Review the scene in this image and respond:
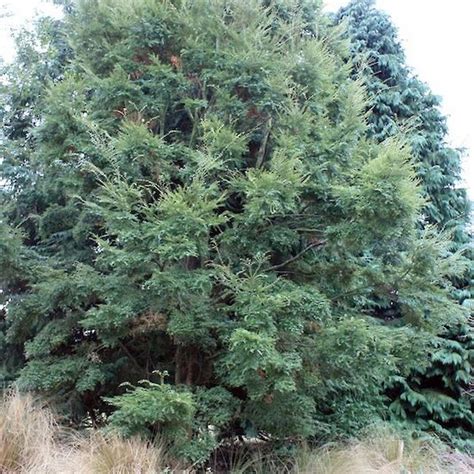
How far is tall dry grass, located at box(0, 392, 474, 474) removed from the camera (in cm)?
312

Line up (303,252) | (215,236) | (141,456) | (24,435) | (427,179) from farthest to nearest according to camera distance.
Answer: (427,179)
(303,252)
(215,236)
(24,435)
(141,456)

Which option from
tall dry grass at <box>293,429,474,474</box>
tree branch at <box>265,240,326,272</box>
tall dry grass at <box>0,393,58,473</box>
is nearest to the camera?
tall dry grass at <box>0,393,58,473</box>

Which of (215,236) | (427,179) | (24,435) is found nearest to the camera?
(24,435)

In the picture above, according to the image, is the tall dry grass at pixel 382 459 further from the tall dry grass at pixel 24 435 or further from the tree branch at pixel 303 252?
the tall dry grass at pixel 24 435

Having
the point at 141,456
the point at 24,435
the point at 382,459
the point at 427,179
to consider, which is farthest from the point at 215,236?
the point at 427,179

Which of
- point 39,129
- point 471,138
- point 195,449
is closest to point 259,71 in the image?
point 39,129

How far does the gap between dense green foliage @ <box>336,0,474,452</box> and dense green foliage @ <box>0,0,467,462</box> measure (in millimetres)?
1265

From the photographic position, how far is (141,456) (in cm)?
313

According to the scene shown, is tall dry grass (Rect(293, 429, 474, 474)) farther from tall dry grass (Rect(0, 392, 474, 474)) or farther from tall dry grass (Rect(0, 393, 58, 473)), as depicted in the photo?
tall dry grass (Rect(0, 393, 58, 473))

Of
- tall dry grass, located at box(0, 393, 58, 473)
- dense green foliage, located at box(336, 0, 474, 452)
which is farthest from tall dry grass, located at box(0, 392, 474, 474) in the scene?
dense green foliage, located at box(336, 0, 474, 452)

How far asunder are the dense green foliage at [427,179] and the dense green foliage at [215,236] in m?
1.27

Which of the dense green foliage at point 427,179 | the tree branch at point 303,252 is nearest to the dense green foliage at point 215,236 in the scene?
the tree branch at point 303,252

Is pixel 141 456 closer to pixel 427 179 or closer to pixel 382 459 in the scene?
pixel 382 459

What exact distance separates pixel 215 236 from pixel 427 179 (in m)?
4.02
